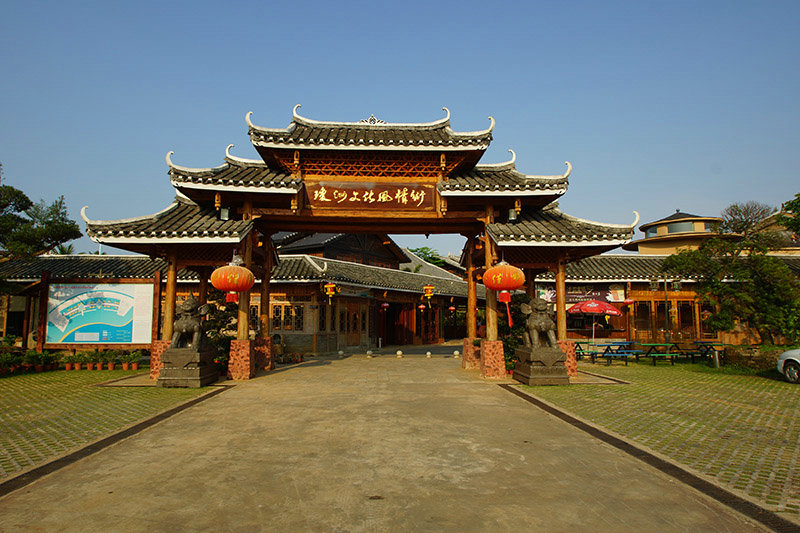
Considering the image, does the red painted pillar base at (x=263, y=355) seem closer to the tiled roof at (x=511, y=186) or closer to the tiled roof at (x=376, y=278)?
the tiled roof at (x=376, y=278)

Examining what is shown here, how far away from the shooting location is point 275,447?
5.37 m

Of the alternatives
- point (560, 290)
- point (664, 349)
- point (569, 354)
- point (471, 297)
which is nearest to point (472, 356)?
point (471, 297)

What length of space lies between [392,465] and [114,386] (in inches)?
334

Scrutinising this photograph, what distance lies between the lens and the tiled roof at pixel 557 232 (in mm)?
10781

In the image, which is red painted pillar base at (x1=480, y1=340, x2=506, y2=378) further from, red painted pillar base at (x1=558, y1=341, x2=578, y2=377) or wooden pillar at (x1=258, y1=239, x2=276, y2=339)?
wooden pillar at (x1=258, y1=239, x2=276, y2=339)

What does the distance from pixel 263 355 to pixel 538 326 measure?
7.82 m

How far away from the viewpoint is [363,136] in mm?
12125

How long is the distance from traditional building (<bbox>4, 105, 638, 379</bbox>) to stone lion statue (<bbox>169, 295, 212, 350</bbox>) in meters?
1.10

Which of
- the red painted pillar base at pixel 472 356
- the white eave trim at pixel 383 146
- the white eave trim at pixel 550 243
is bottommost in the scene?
the red painted pillar base at pixel 472 356

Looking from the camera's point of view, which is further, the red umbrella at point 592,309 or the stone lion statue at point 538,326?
the red umbrella at point 592,309

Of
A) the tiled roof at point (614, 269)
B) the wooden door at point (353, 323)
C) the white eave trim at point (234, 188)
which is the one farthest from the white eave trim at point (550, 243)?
the wooden door at point (353, 323)

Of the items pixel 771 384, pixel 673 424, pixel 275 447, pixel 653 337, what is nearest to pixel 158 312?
pixel 275 447

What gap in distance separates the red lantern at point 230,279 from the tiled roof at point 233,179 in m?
2.07

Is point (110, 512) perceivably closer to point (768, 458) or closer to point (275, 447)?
point (275, 447)
